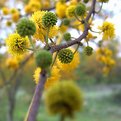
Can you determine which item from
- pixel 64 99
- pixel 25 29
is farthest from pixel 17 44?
pixel 64 99

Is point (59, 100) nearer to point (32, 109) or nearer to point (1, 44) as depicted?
point (1, 44)

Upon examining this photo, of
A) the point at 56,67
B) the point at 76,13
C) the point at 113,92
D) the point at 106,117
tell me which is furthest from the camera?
the point at 113,92

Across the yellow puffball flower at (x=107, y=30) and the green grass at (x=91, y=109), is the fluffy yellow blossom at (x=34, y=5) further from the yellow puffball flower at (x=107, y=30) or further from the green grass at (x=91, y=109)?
the green grass at (x=91, y=109)

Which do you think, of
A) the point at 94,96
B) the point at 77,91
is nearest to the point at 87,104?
the point at 94,96

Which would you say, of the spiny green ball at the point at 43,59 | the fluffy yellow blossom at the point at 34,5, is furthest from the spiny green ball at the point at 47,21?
the fluffy yellow blossom at the point at 34,5

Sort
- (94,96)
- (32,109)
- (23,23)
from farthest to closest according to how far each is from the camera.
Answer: (94,96), (23,23), (32,109)

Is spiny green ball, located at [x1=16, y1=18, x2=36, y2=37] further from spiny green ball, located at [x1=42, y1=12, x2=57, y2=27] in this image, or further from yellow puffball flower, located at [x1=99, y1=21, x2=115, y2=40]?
yellow puffball flower, located at [x1=99, y1=21, x2=115, y2=40]
